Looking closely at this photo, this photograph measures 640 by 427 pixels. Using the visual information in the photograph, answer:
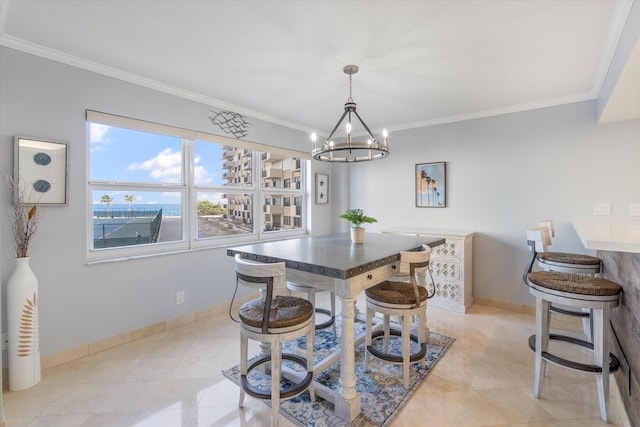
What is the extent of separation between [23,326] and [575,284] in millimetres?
3607

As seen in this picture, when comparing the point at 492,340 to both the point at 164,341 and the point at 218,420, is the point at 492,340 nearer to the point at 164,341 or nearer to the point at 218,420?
the point at 218,420

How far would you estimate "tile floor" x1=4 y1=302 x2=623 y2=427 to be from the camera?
1.74 metres

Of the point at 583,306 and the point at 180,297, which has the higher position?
the point at 583,306

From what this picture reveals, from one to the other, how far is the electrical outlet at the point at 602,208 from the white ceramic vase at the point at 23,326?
496 cm

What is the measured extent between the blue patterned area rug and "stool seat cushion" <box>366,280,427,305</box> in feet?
2.01

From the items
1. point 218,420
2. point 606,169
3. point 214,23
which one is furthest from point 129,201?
point 606,169

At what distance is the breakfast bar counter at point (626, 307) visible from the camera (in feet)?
4.41

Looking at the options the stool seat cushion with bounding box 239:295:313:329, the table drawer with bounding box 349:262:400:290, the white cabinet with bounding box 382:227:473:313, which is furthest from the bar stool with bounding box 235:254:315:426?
the white cabinet with bounding box 382:227:473:313

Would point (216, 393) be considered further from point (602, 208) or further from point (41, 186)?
point (602, 208)

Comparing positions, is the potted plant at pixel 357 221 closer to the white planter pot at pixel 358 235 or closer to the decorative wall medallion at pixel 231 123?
the white planter pot at pixel 358 235

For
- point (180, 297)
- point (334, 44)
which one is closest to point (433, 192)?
point (334, 44)

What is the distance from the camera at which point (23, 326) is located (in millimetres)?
2008

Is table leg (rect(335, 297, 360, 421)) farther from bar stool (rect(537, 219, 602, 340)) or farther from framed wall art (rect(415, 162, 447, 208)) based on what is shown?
framed wall art (rect(415, 162, 447, 208))

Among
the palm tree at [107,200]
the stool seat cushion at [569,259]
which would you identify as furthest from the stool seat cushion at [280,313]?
the stool seat cushion at [569,259]
